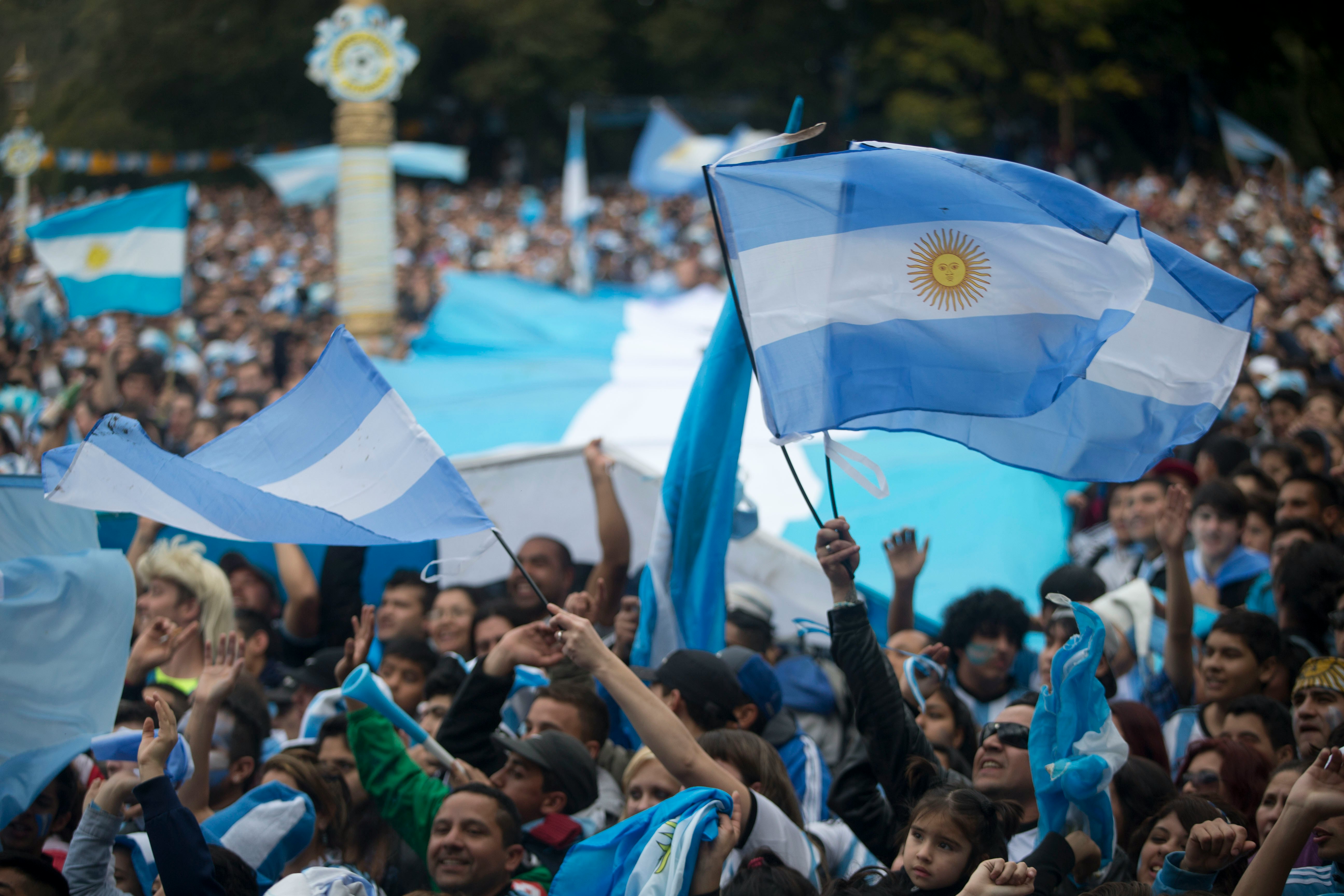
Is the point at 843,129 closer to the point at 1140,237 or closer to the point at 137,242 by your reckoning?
the point at 137,242

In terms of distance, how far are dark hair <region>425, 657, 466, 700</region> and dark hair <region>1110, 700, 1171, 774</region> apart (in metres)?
1.93

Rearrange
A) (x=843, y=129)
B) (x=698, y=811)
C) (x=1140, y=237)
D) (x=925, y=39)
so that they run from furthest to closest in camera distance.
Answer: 1. (x=843, y=129)
2. (x=925, y=39)
3. (x=1140, y=237)
4. (x=698, y=811)

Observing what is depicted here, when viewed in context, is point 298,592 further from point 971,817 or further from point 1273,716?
point 1273,716

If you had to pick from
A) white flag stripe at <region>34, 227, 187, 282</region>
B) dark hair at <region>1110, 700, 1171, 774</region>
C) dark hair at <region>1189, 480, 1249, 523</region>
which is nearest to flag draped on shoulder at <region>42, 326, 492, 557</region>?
dark hair at <region>1110, 700, 1171, 774</region>

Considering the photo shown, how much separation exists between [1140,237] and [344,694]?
2300mm

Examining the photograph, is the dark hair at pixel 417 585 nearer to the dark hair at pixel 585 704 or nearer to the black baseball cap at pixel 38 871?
the dark hair at pixel 585 704

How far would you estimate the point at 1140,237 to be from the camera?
310cm

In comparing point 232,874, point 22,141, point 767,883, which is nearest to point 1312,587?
point 767,883

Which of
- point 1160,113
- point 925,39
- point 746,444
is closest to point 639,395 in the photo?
point 746,444

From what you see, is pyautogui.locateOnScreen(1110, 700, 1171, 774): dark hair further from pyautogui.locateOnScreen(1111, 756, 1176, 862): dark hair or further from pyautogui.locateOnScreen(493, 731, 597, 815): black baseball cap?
pyautogui.locateOnScreen(493, 731, 597, 815): black baseball cap

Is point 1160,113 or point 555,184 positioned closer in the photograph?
point 1160,113

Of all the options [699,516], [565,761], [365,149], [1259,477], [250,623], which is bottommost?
[250,623]

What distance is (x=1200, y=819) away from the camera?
288cm

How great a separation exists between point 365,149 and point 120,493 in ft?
26.6
